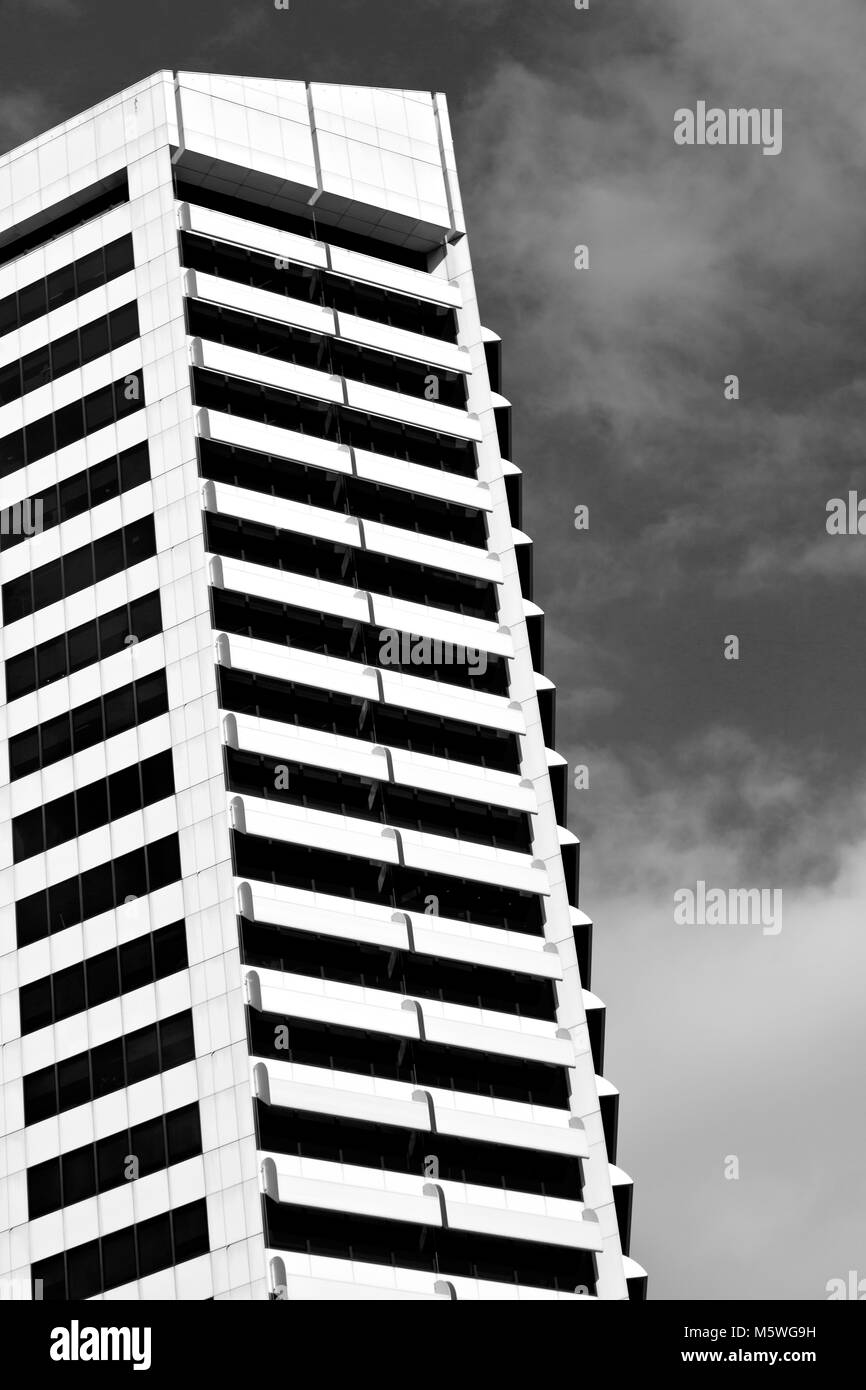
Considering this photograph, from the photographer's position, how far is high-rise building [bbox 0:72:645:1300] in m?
88.4

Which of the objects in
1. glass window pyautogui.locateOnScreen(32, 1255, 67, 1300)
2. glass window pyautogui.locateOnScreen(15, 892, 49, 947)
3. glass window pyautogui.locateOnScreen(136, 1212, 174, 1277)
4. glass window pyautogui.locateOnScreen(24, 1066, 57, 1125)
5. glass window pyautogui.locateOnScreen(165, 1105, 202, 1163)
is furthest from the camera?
glass window pyautogui.locateOnScreen(15, 892, 49, 947)

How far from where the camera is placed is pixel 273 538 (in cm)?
10219

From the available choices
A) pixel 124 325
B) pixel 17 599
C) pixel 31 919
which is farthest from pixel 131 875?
pixel 124 325

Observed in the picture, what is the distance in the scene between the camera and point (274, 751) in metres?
95.4

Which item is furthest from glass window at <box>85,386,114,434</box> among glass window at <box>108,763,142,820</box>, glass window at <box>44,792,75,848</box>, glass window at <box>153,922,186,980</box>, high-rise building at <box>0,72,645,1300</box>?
glass window at <box>153,922,186,980</box>

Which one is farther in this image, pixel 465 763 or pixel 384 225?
pixel 384 225

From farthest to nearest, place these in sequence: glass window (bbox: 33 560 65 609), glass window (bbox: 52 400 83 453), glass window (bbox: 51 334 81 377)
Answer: glass window (bbox: 51 334 81 377)
glass window (bbox: 52 400 83 453)
glass window (bbox: 33 560 65 609)

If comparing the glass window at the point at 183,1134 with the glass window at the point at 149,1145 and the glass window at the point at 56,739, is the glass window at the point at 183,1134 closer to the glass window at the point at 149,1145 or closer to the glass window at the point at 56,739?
the glass window at the point at 149,1145

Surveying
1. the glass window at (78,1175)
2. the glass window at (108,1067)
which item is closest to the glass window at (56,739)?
the glass window at (108,1067)

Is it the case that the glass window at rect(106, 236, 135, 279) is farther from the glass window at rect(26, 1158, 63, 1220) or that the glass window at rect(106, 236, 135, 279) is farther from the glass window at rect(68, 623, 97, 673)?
the glass window at rect(26, 1158, 63, 1220)

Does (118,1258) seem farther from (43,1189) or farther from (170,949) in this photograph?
(170,949)

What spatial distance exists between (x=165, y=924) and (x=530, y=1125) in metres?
16.9
